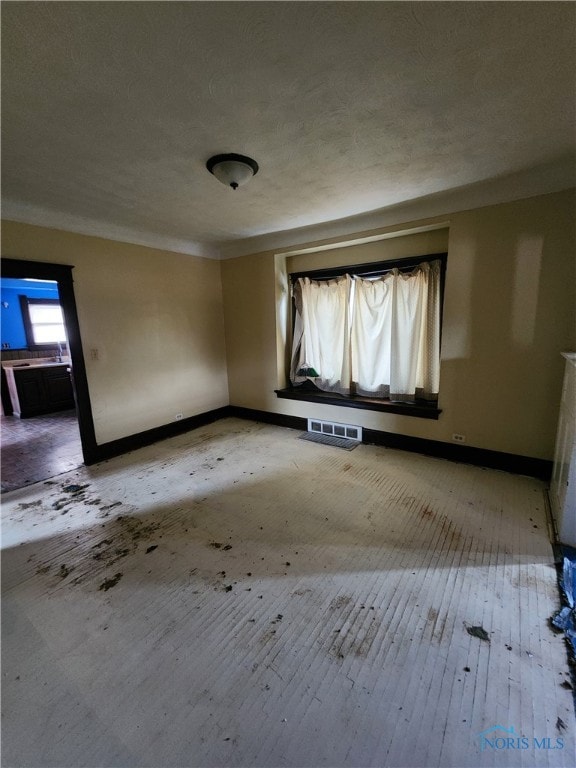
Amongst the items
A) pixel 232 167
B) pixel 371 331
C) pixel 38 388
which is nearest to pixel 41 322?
pixel 38 388

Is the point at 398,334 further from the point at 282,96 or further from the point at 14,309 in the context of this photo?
the point at 14,309

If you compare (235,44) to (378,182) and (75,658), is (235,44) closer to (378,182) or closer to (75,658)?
(378,182)

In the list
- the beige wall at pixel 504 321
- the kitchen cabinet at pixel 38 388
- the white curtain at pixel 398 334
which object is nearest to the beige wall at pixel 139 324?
the white curtain at pixel 398 334

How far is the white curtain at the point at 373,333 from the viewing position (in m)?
3.18

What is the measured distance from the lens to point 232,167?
197cm

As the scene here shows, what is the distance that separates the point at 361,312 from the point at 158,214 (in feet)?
7.80

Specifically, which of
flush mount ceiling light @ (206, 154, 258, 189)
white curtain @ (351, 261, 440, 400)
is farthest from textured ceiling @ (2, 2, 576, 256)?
white curtain @ (351, 261, 440, 400)

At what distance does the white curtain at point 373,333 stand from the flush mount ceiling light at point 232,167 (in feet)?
6.10

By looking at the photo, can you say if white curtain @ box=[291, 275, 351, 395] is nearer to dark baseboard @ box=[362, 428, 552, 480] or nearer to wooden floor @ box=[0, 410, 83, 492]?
dark baseboard @ box=[362, 428, 552, 480]

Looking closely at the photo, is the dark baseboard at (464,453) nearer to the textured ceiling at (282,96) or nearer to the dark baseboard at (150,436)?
the dark baseboard at (150,436)

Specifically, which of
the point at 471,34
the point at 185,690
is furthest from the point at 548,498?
the point at 471,34

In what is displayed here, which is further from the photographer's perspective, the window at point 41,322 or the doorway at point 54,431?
the window at point 41,322

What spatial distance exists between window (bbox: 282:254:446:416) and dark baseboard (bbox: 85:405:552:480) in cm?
44

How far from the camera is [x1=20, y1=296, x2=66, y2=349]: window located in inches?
222
